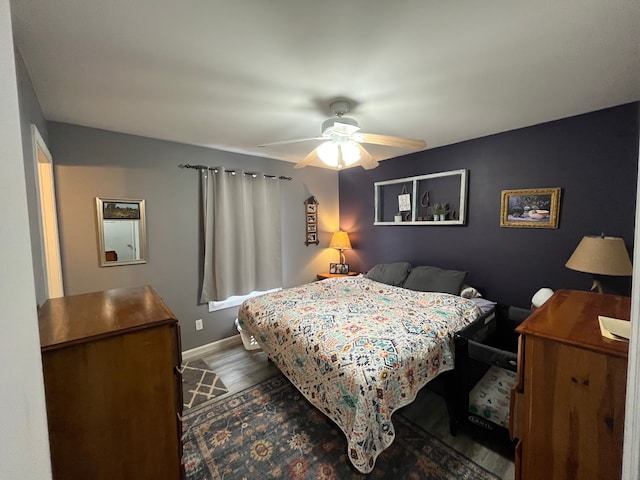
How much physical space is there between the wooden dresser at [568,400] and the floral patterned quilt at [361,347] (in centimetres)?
64

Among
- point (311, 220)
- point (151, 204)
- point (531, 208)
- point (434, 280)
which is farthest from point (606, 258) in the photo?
point (151, 204)

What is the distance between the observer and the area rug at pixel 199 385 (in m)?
2.23

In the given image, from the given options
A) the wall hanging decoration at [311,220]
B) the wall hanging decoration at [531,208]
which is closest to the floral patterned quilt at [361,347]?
the wall hanging decoration at [531,208]

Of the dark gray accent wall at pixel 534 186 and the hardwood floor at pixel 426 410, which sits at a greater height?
the dark gray accent wall at pixel 534 186

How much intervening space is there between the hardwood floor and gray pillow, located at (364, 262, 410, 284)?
1192mm

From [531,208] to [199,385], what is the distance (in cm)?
353

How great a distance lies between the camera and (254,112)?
6.70 ft

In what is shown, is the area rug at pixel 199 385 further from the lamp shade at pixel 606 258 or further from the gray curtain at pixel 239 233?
the lamp shade at pixel 606 258

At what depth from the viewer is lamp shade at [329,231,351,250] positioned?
4035 millimetres

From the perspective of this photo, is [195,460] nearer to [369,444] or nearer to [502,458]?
[369,444]

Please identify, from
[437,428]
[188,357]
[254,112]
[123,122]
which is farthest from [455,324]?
[123,122]

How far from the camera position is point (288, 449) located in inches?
67.3

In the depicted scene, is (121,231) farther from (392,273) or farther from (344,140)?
(392,273)

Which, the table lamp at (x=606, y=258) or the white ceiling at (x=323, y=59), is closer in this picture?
the white ceiling at (x=323, y=59)
